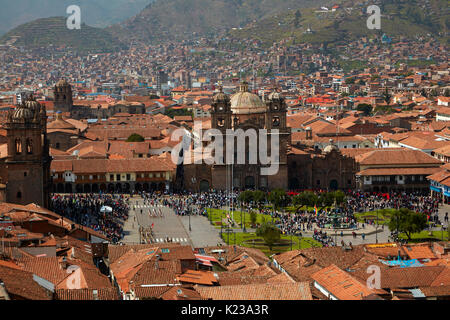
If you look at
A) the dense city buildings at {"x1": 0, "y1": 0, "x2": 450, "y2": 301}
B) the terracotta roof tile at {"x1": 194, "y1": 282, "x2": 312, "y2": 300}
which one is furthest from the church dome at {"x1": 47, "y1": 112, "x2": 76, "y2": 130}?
the terracotta roof tile at {"x1": 194, "y1": 282, "x2": 312, "y2": 300}

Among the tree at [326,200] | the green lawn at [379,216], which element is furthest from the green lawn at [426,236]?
the tree at [326,200]

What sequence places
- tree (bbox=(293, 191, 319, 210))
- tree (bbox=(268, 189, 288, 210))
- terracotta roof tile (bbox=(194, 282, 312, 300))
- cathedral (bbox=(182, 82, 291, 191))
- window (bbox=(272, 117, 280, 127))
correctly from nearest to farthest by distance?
terracotta roof tile (bbox=(194, 282, 312, 300)), tree (bbox=(293, 191, 319, 210)), tree (bbox=(268, 189, 288, 210)), cathedral (bbox=(182, 82, 291, 191)), window (bbox=(272, 117, 280, 127))

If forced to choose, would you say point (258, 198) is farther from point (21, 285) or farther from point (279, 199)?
point (21, 285)

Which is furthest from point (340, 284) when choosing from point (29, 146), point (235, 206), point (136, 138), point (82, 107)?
point (82, 107)

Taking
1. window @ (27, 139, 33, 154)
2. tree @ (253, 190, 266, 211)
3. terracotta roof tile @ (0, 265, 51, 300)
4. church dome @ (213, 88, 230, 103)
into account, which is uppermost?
church dome @ (213, 88, 230, 103)

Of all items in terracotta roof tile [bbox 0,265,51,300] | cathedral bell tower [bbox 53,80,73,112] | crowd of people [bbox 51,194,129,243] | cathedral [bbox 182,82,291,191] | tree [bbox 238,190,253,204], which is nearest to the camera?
terracotta roof tile [bbox 0,265,51,300]

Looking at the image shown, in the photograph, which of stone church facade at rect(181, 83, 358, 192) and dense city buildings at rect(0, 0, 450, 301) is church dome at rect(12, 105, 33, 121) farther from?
stone church facade at rect(181, 83, 358, 192)

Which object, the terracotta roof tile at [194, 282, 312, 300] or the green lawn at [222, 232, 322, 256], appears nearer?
the terracotta roof tile at [194, 282, 312, 300]

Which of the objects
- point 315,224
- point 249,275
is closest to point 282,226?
point 315,224
